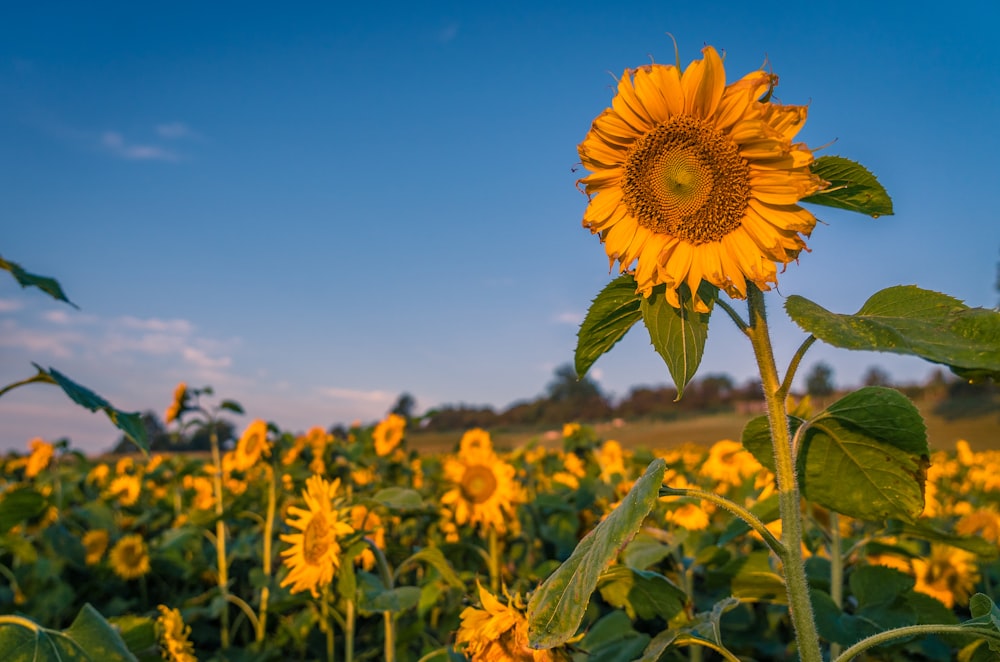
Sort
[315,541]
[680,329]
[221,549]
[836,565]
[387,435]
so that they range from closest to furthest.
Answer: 1. [680,329]
2. [836,565]
3. [315,541]
4. [221,549]
5. [387,435]

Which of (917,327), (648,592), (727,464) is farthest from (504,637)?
(727,464)

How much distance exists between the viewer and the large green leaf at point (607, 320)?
148 centimetres

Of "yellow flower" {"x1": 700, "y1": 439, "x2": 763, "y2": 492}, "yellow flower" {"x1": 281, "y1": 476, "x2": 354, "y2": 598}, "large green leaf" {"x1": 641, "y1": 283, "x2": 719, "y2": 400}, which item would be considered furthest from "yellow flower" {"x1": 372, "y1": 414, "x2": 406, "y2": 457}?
"large green leaf" {"x1": 641, "y1": 283, "x2": 719, "y2": 400}

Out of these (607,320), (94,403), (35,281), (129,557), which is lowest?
(129,557)

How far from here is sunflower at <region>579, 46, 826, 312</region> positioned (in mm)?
1331

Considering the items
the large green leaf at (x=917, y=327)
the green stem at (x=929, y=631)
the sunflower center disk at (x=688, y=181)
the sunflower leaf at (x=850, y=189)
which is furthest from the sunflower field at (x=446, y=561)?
the sunflower leaf at (x=850, y=189)

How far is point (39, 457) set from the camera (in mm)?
6801

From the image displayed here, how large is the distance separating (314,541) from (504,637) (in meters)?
1.21

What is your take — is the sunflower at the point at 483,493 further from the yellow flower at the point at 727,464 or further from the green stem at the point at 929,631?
the green stem at the point at 929,631

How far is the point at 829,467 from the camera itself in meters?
1.55

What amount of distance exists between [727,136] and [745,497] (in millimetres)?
2244

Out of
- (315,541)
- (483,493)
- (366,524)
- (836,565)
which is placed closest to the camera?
(836,565)

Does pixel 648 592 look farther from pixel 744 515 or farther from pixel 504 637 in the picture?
pixel 744 515

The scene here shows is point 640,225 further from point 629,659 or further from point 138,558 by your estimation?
point 138,558
